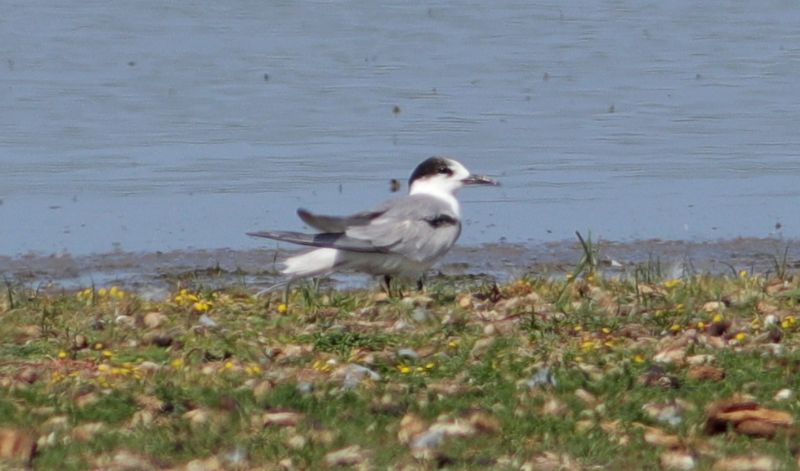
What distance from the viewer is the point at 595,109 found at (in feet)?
55.4

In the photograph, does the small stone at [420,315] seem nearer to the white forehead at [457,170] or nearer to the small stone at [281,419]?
the small stone at [281,419]

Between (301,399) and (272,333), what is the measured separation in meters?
1.29

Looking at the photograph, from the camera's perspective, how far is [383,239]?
32.6ft

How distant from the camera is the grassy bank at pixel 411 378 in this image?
21.9 feet

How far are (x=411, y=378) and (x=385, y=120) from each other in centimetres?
890

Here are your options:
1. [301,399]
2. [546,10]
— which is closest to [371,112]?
[546,10]

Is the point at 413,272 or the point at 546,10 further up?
the point at 546,10

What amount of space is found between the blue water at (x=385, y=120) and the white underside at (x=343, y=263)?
111 inches

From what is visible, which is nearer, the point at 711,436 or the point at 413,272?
Result: the point at 711,436

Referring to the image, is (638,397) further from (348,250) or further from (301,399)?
(348,250)

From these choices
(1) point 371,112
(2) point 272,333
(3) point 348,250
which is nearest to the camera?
(2) point 272,333

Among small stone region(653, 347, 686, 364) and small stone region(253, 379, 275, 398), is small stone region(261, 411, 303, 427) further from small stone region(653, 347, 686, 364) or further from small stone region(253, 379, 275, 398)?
small stone region(653, 347, 686, 364)

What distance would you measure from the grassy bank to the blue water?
3796 mm

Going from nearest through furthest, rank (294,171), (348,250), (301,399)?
(301,399), (348,250), (294,171)
